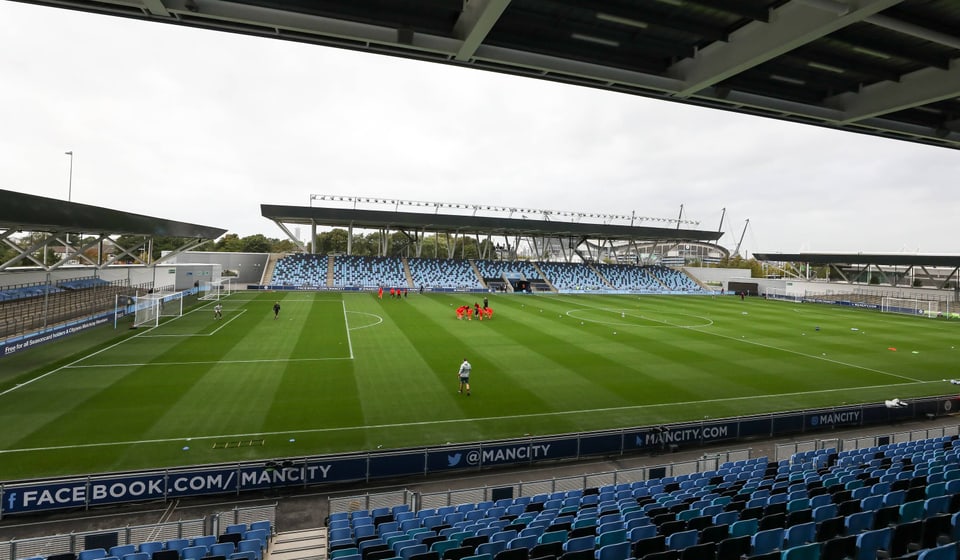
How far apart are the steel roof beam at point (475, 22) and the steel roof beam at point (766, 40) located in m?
4.13

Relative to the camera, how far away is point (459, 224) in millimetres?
65625

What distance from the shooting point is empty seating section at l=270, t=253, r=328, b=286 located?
60.7 m

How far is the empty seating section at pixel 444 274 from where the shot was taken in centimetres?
6488

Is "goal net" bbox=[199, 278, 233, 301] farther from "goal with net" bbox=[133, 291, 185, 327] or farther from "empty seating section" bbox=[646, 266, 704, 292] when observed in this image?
"empty seating section" bbox=[646, 266, 704, 292]

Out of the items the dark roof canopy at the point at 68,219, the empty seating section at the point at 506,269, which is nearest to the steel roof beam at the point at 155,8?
the dark roof canopy at the point at 68,219

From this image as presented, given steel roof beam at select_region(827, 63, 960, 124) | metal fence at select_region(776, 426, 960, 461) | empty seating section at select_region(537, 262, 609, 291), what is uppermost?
steel roof beam at select_region(827, 63, 960, 124)

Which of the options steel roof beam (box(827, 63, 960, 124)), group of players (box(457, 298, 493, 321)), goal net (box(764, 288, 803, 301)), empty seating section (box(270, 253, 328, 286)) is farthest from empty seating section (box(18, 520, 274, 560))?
goal net (box(764, 288, 803, 301))

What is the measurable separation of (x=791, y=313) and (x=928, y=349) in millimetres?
19532

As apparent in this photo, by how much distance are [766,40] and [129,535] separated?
13662 millimetres

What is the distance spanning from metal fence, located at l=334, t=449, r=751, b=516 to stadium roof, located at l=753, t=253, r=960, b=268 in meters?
64.3

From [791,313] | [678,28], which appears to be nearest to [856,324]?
[791,313]

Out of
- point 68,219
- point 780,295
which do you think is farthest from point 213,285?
point 780,295

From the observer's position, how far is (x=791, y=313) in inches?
1960

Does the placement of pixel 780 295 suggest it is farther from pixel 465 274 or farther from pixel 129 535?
pixel 129 535
